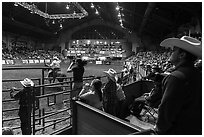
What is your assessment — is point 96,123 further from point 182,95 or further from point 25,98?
point 182,95

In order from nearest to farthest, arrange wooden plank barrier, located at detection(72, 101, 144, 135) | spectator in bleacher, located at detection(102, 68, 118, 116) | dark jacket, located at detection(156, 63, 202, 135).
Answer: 1. dark jacket, located at detection(156, 63, 202, 135)
2. wooden plank barrier, located at detection(72, 101, 144, 135)
3. spectator in bleacher, located at detection(102, 68, 118, 116)

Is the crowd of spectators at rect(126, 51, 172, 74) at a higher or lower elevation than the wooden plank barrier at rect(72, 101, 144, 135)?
higher

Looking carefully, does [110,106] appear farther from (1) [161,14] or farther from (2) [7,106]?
(1) [161,14]

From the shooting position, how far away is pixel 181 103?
1770 millimetres

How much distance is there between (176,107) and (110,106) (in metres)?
2.78

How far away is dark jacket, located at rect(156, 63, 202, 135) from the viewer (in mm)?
1747

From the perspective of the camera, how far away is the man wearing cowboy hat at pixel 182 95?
5.74ft

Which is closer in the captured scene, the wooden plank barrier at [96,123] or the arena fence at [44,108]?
the wooden plank barrier at [96,123]

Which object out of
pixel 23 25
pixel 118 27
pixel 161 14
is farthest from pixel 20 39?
pixel 161 14

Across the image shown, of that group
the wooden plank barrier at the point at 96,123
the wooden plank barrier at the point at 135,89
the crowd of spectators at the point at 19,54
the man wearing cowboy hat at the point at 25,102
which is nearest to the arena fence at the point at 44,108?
the man wearing cowboy hat at the point at 25,102

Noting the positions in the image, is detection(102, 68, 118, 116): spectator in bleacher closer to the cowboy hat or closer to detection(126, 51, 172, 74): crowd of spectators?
detection(126, 51, 172, 74): crowd of spectators

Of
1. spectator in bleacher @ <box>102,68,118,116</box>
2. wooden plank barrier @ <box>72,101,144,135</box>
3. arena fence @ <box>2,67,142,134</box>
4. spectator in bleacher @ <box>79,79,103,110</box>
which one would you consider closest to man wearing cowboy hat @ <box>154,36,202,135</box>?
wooden plank barrier @ <box>72,101,144,135</box>

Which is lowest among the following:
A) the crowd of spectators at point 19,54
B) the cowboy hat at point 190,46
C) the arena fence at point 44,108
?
the arena fence at point 44,108

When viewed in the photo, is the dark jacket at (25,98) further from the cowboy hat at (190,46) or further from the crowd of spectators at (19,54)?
the crowd of spectators at (19,54)
